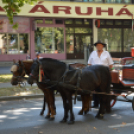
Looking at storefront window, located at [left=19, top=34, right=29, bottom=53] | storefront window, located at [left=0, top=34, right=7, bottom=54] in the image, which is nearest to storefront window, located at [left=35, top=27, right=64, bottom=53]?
storefront window, located at [left=19, top=34, right=29, bottom=53]

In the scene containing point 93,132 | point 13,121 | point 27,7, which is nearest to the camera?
point 93,132

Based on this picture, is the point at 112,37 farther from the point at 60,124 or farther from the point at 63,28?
the point at 60,124

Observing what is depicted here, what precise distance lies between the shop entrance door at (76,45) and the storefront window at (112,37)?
1740 mm

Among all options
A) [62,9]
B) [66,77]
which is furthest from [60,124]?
[62,9]

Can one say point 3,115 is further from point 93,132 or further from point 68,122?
point 93,132

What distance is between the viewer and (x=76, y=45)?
23.1 meters

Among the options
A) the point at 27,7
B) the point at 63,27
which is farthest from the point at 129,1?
the point at 27,7

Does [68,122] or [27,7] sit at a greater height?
[27,7]

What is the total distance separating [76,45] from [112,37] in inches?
169

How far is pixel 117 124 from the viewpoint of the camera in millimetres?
5457

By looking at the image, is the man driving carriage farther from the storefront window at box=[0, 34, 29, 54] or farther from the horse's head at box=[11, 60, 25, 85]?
the storefront window at box=[0, 34, 29, 54]

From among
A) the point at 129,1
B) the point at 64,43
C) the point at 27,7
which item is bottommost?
the point at 64,43

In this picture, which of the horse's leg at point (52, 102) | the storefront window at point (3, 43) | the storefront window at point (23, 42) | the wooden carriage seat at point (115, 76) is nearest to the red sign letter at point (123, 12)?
the storefront window at point (23, 42)

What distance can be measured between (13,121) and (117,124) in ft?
8.61
